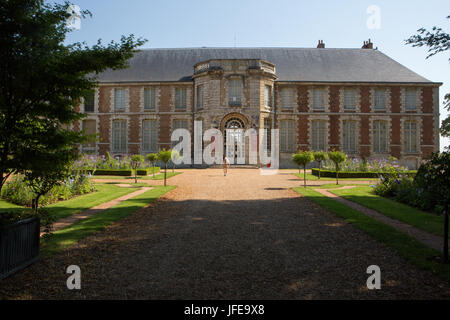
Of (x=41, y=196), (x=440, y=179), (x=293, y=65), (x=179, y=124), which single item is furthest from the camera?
(x=293, y=65)

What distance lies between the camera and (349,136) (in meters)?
24.2

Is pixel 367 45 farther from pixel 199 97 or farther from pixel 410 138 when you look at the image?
pixel 199 97

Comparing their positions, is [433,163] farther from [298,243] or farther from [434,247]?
[298,243]

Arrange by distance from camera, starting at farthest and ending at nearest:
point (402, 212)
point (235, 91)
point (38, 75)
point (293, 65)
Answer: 1. point (293, 65)
2. point (235, 91)
3. point (402, 212)
4. point (38, 75)

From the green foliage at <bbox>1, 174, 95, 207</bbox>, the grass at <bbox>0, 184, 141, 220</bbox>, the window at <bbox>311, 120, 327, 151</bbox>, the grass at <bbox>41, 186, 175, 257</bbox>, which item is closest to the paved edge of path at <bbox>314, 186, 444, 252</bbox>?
the grass at <bbox>41, 186, 175, 257</bbox>

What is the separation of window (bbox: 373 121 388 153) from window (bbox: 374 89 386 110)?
4.54 ft

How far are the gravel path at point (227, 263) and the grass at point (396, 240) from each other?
156mm

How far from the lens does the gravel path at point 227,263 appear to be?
292cm

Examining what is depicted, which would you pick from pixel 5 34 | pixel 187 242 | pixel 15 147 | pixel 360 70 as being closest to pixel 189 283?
pixel 187 242

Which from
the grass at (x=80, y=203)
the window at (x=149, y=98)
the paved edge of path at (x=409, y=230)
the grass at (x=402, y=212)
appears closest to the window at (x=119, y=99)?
the window at (x=149, y=98)

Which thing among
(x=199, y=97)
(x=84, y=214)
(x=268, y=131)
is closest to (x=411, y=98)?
(x=268, y=131)

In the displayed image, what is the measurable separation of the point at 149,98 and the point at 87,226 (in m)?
21.1

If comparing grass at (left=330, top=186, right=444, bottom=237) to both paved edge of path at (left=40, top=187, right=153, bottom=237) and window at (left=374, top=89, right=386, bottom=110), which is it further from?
window at (left=374, top=89, right=386, bottom=110)

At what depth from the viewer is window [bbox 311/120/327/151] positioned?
79.2ft
